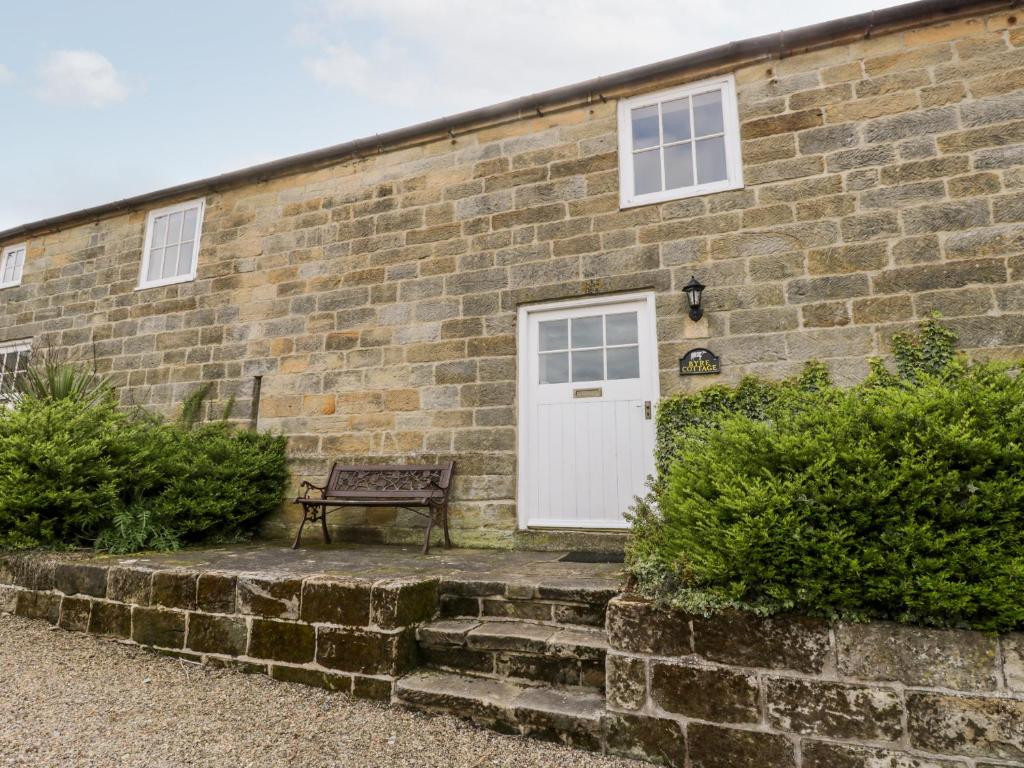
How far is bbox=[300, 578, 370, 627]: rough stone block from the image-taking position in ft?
9.72

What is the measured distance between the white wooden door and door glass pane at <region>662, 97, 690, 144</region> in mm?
1669

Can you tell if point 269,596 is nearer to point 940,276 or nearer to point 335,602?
point 335,602

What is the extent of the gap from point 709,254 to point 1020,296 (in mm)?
2230

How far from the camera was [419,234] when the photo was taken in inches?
241

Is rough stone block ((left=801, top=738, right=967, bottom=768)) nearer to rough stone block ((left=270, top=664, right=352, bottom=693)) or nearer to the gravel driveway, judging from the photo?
the gravel driveway

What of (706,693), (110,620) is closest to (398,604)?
(706,693)

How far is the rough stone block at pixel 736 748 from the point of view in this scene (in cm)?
217

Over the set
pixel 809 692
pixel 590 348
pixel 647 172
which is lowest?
pixel 809 692

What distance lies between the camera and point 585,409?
5.20 metres

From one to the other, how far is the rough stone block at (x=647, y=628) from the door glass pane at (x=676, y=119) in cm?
449

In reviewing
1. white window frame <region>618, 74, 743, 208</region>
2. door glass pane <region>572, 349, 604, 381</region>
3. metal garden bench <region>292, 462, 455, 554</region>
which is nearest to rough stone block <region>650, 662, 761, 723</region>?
metal garden bench <region>292, 462, 455, 554</region>

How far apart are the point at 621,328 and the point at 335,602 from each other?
135 inches

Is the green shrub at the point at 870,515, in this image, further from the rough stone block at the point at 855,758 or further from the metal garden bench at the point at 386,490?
the metal garden bench at the point at 386,490

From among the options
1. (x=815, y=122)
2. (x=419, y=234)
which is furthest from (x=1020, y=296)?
(x=419, y=234)
